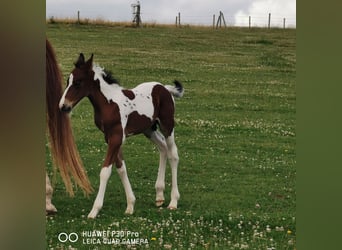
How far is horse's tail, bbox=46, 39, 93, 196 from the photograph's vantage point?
5461mm

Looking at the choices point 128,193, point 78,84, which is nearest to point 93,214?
point 128,193

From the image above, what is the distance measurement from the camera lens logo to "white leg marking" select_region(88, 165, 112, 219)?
189 mm

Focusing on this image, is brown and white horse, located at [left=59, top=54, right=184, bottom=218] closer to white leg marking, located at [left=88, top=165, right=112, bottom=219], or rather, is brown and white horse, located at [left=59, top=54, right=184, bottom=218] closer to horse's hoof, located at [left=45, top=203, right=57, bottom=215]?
white leg marking, located at [left=88, top=165, right=112, bottom=219]

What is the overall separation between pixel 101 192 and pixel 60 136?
0.54 m

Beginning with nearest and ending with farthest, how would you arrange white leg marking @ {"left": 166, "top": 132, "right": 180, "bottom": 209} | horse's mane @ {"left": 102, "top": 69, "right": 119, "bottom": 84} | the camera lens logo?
the camera lens logo, horse's mane @ {"left": 102, "top": 69, "right": 119, "bottom": 84}, white leg marking @ {"left": 166, "top": 132, "right": 180, "bottom": 209}

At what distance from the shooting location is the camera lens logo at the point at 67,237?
534 cm

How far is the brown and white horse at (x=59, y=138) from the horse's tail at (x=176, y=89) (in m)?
0.82

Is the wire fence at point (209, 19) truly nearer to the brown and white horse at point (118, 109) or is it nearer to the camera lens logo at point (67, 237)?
the brown and white horse at point (118, 109)

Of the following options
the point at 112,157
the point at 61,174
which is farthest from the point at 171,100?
the point at 61,174

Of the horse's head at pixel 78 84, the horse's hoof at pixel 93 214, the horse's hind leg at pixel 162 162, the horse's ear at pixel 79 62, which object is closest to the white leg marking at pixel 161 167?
the horse's hind leg at pixel 162 162

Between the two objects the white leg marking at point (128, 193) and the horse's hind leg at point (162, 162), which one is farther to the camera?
the horse's hind leg at point (162, 162)

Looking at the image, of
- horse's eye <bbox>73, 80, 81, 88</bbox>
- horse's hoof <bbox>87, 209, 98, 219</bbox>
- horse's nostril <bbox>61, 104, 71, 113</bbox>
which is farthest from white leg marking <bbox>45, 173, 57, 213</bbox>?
horse's eye <bbox>73, 80, 81, 88</bbox>
